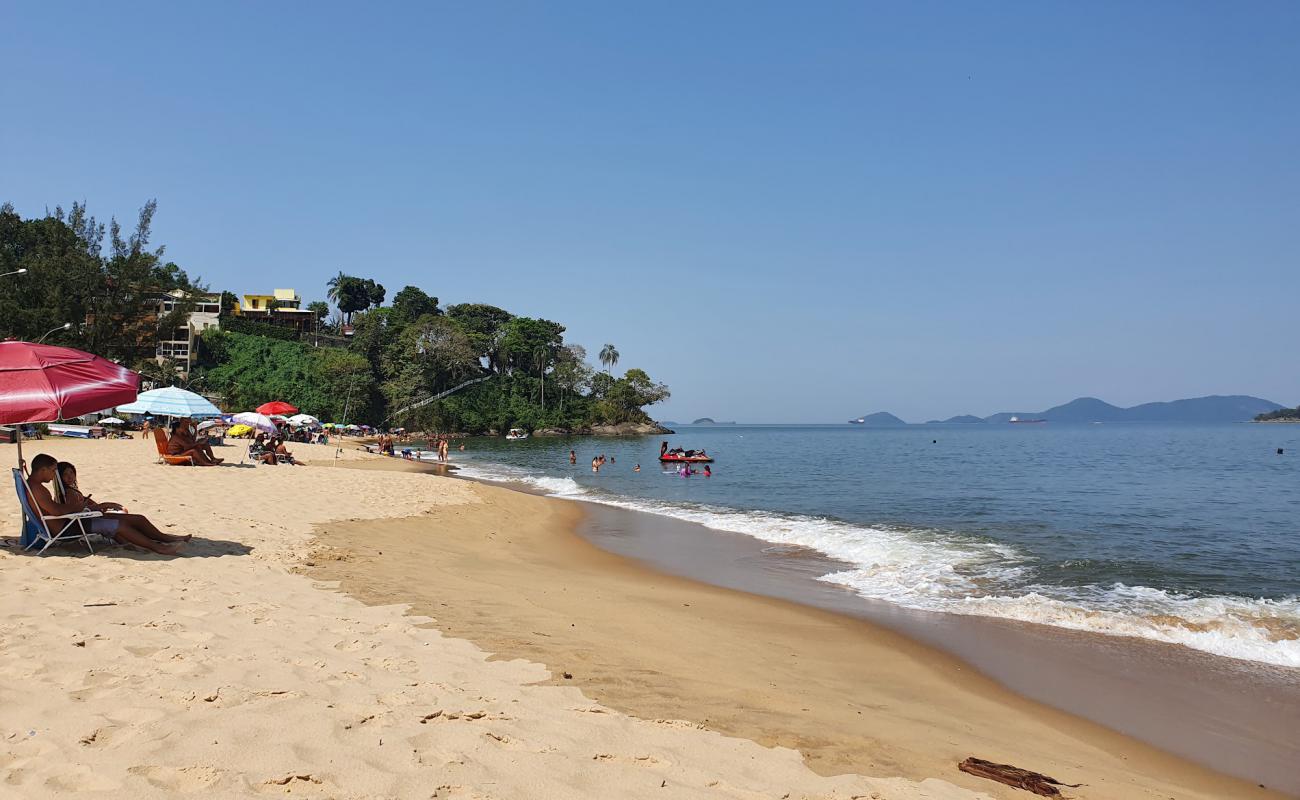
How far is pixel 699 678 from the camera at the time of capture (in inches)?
251

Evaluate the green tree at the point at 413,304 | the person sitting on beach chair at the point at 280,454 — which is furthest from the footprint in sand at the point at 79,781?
the green tree at the point at 413,304

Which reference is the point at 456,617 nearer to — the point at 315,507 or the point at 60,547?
the point at 60,547

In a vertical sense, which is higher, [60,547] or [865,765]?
[60,547]

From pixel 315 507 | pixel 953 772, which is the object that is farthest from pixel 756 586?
pixel 315 507

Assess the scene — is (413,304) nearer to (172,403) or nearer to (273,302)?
(273,302)

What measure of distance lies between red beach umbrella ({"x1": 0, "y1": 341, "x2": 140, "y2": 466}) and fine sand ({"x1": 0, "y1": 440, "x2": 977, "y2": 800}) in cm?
165

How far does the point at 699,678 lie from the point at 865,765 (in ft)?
6.31

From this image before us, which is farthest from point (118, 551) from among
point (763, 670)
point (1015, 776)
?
point (1015, 776)

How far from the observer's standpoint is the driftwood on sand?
4.77 m

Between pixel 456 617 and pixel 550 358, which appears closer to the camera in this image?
pixel 456 617

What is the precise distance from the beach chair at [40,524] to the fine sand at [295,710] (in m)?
0.36

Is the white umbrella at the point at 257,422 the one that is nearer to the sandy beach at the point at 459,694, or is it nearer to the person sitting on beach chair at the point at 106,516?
the sandy beach at the point at 459,694

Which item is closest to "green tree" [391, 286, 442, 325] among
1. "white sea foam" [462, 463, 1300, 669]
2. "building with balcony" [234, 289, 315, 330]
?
"building with balcony" [234, 289, 315, 330]

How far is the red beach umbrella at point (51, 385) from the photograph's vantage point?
7586 mm
